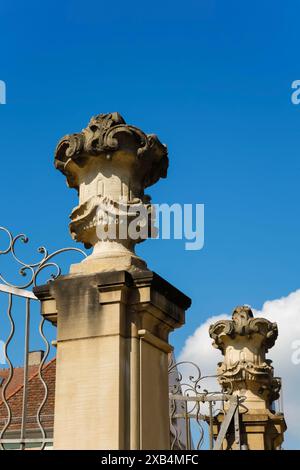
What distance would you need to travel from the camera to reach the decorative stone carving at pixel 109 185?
5.79m

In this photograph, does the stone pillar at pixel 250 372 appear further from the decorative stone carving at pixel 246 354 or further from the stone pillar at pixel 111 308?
the stone pillar at pixel 111 308

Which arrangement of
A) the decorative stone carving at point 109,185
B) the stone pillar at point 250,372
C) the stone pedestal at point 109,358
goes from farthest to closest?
the stone pillar at point 250,372, the decorative stone carving at point 109,185, the stone pedestal at point 109,358

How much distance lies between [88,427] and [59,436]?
0.25 m

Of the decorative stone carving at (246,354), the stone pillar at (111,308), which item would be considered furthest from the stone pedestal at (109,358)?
the decorative stone carving at (246,354)

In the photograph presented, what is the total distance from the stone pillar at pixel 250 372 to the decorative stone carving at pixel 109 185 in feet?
22.7

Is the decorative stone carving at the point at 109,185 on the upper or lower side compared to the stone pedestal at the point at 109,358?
upper

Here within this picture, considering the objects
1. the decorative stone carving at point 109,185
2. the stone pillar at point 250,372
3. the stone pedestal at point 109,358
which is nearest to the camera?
the stone pedestal at point 109,358

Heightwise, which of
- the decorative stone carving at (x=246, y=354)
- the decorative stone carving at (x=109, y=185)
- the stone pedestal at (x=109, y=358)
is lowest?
the stone pedestal at (x=109, y=358)

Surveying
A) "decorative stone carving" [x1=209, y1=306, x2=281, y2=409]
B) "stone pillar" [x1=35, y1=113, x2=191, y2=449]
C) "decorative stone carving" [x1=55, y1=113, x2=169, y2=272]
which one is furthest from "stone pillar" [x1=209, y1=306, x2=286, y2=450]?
"decorative stone carving" [x1=55, y1=113, x2=169, y2=272]

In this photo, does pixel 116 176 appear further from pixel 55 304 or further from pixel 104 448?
pixel 104 448

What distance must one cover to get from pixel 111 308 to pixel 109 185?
102cm

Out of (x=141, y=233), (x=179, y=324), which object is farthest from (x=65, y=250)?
(x=179, y=324)

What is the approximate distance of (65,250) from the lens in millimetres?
6039
